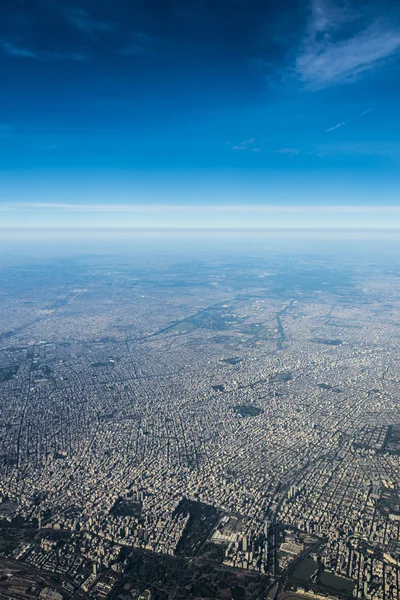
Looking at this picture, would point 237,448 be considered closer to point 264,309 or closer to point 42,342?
point 42,342

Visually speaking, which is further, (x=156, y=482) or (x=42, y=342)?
(x=42, y=342)

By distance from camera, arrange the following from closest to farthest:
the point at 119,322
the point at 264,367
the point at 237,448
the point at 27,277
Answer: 1. the point at 237,448
2. the point at 264,367
3. the point at 119,322
4. the point at 27,277

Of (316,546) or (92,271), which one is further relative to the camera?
(92,271)

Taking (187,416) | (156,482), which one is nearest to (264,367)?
(187,416)

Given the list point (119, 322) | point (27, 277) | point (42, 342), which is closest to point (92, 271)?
point (27, 277)

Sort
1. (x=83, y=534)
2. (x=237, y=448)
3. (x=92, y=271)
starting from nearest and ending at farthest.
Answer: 1. (x=83, y=534)
2. (x=237, y=448)
3. (x=92, y=271)

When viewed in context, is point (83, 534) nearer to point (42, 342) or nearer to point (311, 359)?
point (311, 359)

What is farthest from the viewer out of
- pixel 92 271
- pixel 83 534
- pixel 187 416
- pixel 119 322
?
pixel 92 271

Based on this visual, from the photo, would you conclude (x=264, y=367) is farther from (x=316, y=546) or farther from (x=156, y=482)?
(x=316, y=546)

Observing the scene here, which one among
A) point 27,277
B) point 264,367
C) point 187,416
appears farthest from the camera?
→ point 27,277
